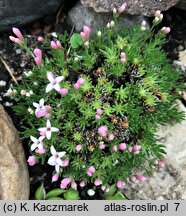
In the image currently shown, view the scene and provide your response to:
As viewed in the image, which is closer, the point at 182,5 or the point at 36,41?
the point at 182,5

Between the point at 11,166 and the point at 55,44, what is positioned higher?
the point at 55,44

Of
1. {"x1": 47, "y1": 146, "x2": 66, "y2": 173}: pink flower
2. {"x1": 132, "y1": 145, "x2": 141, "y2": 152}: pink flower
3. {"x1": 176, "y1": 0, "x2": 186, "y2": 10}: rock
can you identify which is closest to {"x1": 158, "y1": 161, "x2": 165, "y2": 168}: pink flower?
{"x1": 132, "y1": 145, "x2": 141, "y2": 152}: pink flower

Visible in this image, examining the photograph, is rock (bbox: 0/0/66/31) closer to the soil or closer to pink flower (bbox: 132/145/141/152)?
the soil

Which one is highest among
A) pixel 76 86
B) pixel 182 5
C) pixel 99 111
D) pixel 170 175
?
pixel 182 5

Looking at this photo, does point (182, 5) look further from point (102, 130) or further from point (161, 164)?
point (102, 130)

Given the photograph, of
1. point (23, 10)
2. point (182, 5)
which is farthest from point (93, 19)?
point (182, 5)

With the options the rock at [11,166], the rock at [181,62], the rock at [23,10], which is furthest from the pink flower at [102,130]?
the rock at [23,10]

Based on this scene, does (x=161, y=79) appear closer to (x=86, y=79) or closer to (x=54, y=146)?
(x=86, y=79)
